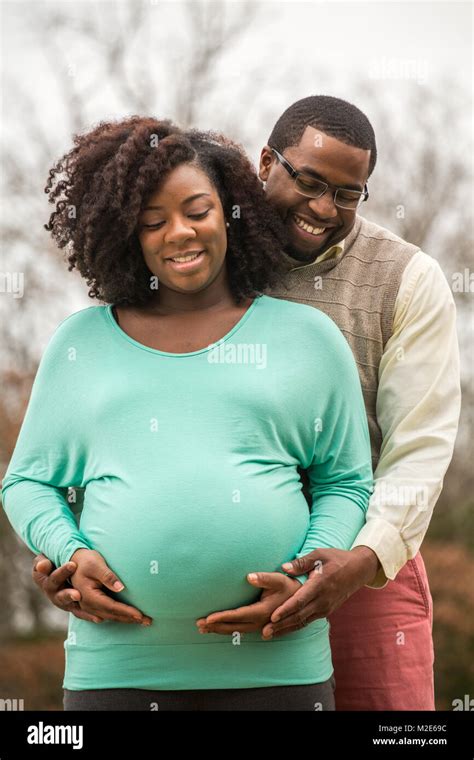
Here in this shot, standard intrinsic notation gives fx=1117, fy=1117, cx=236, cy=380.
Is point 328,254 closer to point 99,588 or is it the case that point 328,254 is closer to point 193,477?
point 193,477

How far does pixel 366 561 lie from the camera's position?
2361 millimetres

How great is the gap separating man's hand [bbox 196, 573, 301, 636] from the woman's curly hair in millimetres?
637

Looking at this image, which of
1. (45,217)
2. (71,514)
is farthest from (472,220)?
(71,514)

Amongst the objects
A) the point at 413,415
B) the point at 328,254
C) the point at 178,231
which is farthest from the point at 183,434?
the point at 328,254

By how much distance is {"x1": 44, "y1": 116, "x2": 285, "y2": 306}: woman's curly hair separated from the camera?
2.39m

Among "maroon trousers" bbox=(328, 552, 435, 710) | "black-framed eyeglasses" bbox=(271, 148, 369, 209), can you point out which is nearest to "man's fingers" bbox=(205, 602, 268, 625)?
"maroon trousers" bbox=(328, 552, 435, 710)

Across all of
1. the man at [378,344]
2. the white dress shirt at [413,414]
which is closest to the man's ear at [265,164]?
the man at [378,344]

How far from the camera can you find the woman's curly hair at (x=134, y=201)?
239cm

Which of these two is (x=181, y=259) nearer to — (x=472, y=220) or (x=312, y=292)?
(x=312, y=292)

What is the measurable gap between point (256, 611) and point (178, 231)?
0.79 m

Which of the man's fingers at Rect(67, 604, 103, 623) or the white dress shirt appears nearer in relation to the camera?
the man's fingers at Rect(67, 604, 103, 623)

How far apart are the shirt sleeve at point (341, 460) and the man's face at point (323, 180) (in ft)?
1.07

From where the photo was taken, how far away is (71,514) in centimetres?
242

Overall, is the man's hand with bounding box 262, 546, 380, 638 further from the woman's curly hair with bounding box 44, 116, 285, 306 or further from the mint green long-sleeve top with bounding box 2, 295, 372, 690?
the woman's curly hair with bounding box 44, 116, 285, 306
